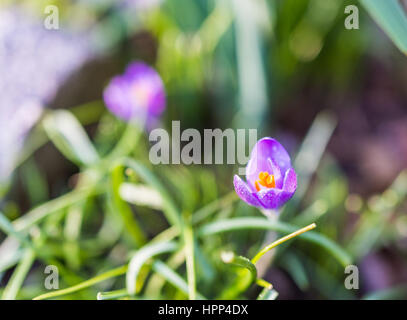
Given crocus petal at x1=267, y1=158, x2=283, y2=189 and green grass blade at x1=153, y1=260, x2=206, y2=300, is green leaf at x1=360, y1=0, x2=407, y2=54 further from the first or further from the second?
green grass blade at x1=153, y1=260, x2=206, y2=300

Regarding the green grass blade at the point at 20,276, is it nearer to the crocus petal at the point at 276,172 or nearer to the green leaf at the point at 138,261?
the green leaf at the point at 138,261

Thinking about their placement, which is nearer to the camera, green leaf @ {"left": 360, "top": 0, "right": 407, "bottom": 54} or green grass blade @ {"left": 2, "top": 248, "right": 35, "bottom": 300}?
green leaf @ {"left": 360, "top": 0, "right": 407, "bottom": 54}

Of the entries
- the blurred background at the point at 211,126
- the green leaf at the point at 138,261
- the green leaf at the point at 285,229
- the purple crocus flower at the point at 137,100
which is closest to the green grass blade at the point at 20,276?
the blurred background at the point at 211,126

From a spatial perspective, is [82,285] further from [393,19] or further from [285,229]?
[393,19]

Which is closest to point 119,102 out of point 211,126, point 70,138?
point 70,138

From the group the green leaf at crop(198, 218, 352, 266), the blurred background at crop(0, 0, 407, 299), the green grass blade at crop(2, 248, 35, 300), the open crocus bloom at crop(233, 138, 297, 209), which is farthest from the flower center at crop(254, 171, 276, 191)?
the green grass blade at crop(2, 248, 35, 300)
